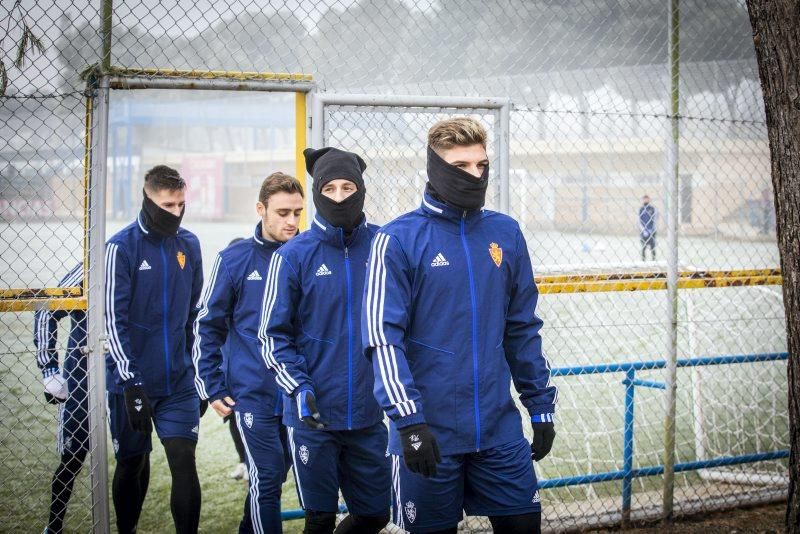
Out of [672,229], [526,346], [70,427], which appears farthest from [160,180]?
[672,229]

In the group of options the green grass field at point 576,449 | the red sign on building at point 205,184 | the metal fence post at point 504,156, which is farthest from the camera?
the red sign on building at point 205,184

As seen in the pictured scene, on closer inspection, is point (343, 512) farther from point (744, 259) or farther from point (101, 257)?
point (744, 259)

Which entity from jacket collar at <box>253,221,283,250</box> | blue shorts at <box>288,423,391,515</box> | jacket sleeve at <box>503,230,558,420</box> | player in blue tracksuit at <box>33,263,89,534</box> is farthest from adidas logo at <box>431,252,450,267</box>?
player in blue tracksuit at <box>33,263,89,534</box>

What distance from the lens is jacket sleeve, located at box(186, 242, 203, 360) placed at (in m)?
4.39

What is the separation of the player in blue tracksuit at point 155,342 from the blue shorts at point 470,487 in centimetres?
157

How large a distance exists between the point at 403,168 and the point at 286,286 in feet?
6.18

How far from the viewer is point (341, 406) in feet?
11.0

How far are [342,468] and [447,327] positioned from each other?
43.5 inches

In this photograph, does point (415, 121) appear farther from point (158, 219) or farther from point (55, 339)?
point (55, 339)

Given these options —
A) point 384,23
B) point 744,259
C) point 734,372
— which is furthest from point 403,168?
point 744,259

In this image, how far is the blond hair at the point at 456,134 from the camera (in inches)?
115

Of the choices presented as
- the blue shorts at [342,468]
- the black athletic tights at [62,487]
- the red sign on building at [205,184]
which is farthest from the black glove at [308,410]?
the red sign on building at [205,184]

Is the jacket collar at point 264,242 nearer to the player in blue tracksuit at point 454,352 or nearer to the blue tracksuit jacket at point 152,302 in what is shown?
the blue tracksuit jacket at point 152,302

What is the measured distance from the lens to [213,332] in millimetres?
3930
